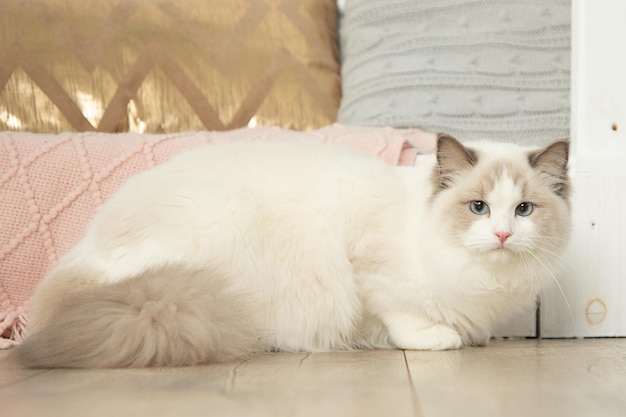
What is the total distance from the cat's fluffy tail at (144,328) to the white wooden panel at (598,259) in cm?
96

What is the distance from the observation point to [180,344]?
1.22 meters

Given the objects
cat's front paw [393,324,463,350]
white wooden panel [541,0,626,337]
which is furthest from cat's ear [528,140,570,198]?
cat's front paw [393,324,463,350]

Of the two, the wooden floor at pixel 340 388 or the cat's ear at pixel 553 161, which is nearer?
the wooden floor at pixel 340 388

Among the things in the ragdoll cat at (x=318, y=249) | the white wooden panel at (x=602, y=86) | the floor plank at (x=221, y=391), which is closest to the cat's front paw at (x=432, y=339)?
the ragdoll cat at (x=318, y=249)

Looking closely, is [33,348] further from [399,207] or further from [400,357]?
[399,207]

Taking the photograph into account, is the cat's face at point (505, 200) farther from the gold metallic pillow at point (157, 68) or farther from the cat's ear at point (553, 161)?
→ the gold metallic pillow at point (157, 68)

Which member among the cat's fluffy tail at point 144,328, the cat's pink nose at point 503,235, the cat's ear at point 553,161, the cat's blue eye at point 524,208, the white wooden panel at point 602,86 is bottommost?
the cat's fluffy tail at point 144,328

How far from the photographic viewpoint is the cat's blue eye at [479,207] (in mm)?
1435

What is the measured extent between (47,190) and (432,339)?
111cm

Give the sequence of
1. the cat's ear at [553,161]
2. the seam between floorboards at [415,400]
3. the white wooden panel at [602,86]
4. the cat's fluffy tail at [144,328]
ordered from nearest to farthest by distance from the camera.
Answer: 1. the seam between floorboards at [415,400]
2. the cat's fluffy tail at [144,328]
3. the cat's ear at [553,161]
4. the white wooden panel at [602,86]

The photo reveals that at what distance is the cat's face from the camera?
1.40m

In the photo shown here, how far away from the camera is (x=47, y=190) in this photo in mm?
1791

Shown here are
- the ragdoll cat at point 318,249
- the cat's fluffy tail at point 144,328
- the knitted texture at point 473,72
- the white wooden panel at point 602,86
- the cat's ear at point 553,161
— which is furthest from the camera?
the knitted texture at point 473,72

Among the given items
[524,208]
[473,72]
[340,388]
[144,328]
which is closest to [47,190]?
[144,328]
